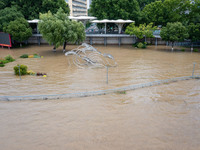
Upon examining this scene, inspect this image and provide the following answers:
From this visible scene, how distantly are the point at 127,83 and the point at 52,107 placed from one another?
22.9 feet

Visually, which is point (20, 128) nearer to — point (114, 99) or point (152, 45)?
point (114, 99)

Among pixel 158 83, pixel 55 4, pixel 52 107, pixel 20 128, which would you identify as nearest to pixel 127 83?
pixel 158 83

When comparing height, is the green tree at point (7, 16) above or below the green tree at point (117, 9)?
below

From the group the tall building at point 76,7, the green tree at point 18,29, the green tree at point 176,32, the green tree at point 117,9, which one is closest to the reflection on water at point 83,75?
the green tree at point 176,32

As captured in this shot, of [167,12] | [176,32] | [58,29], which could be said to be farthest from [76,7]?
[176,32]

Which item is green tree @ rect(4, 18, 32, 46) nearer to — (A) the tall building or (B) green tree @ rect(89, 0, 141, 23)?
(B) green tree @ rect(89, 0, 141, 23)

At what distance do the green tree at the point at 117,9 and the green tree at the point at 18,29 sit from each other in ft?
47.2

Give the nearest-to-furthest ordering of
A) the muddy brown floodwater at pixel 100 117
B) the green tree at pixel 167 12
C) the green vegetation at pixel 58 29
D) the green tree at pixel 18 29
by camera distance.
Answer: the muddy brown floodwater at pixel 100 117 < the green vegetation at pixel 58 29 < the green tree at pixel 18 29 < the green tree at pixel 167 12

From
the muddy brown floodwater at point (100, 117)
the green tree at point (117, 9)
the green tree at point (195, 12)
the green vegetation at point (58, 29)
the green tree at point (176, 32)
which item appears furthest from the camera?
the green tree at point (117, 9)

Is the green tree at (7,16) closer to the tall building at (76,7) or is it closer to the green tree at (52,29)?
the green tree at (52,29)

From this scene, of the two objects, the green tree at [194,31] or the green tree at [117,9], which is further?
the green tree at [117,9]

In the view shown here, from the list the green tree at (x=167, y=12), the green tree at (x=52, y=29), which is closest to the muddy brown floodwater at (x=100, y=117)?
the green tree at (x=52, y=29)

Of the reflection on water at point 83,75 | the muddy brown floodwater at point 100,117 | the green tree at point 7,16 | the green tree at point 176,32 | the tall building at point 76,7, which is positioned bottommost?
the muddy brown floodwater at point 100,117

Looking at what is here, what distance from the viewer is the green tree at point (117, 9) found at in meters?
35.7
